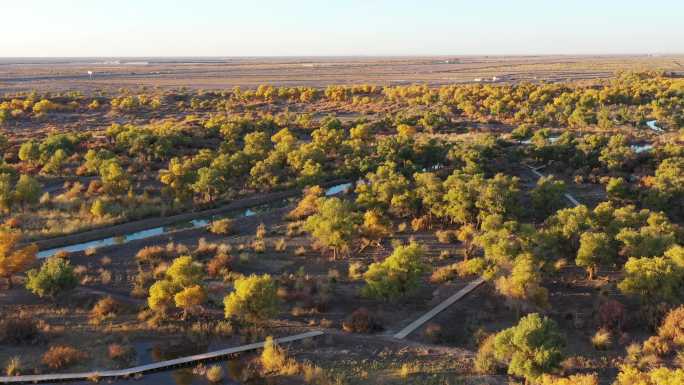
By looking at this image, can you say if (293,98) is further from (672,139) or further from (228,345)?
(228,345)

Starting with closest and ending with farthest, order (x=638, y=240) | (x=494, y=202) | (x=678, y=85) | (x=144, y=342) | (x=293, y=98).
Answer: (x=144, y=342), (x=638, y=240), (x=494, y=202), (x=678, y=85), (x=293, y=98)

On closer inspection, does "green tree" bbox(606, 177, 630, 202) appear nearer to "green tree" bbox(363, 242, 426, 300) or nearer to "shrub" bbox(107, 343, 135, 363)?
"green tree" bbox(363, 242, 426, 300)

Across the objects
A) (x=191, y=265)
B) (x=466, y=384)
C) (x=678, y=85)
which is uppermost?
(x=678, y=85)

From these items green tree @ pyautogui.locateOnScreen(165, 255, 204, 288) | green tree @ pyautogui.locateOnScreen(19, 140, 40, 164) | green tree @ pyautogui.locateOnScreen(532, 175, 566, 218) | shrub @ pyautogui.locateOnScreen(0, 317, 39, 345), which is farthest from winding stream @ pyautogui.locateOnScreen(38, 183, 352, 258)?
green tree @ pyautogui.locateOnScreen(19, 140, 40, 164)

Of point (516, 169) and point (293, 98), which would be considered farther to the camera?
point (293, 98)

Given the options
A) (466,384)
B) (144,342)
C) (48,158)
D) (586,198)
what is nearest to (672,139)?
Result: (586,198)

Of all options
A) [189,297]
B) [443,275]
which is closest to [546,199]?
[443,275]

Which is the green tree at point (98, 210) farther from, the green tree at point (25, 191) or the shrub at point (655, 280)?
the shrub at point (655, 280)
